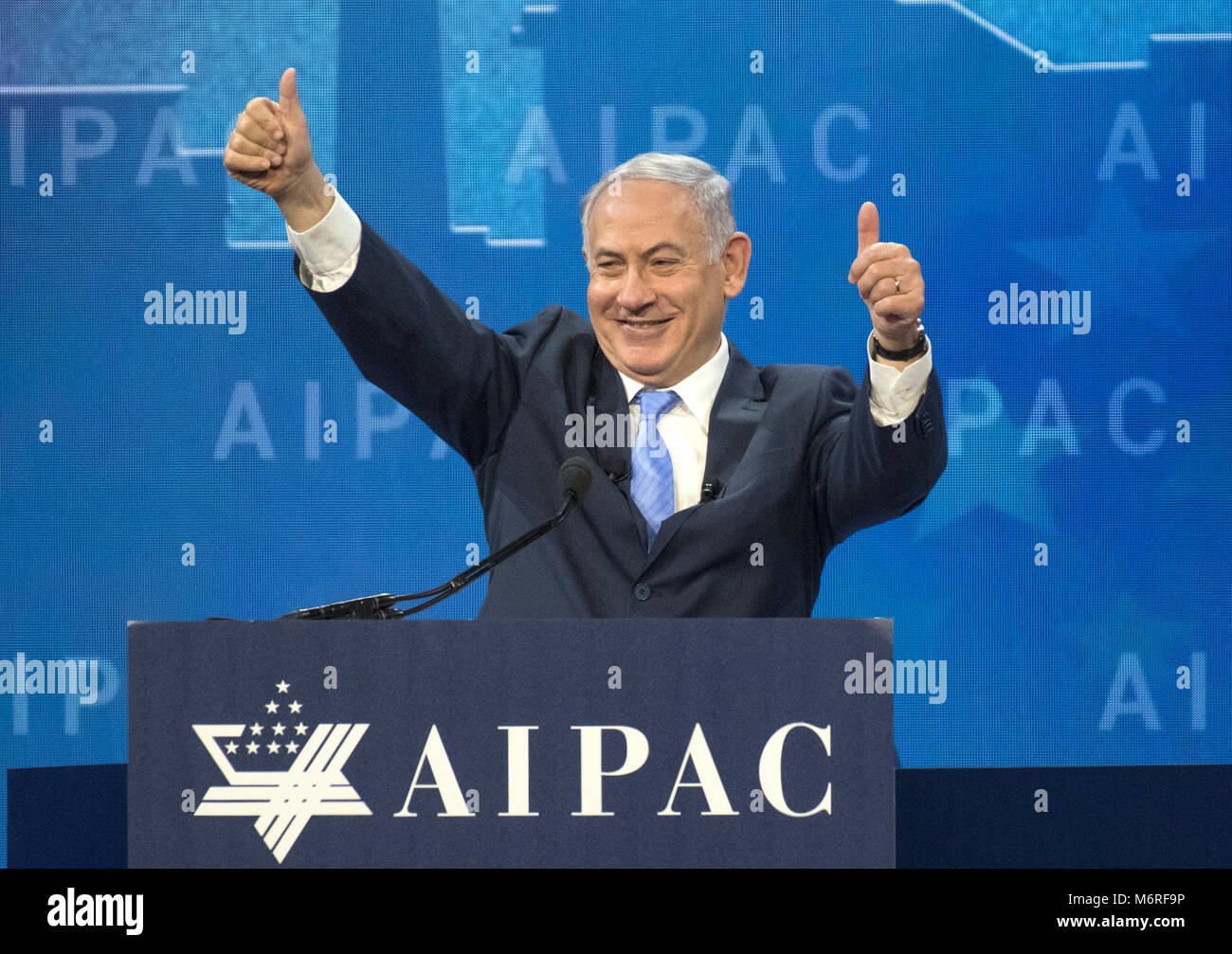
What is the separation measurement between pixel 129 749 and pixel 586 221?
4.41 ft

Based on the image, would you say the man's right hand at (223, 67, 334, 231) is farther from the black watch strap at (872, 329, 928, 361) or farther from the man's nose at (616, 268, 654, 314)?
the black watch strap at (872, 329, 928, 361)

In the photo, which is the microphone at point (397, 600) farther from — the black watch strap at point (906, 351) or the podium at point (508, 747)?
the black watch strap at point (906, 351)

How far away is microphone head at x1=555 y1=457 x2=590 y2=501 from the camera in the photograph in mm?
1949

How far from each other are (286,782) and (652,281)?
4.09ft

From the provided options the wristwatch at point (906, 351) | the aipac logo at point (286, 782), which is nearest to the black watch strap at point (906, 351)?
the wristwatch at point (906, 351)

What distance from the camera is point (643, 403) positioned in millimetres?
2551

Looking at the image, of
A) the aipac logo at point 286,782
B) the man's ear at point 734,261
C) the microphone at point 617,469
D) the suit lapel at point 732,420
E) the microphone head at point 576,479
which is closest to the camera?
the aipac logo at point 286,782

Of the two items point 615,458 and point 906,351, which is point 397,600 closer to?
point 615,458

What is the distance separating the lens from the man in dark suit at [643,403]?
2.19 m

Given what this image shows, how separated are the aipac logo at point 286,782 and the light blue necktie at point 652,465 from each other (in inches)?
35.7

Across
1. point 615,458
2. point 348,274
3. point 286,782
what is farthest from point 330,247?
point 286,782

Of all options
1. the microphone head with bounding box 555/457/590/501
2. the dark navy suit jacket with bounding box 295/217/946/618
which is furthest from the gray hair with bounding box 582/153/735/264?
the microphone head with bounding box 555/457/590/501
